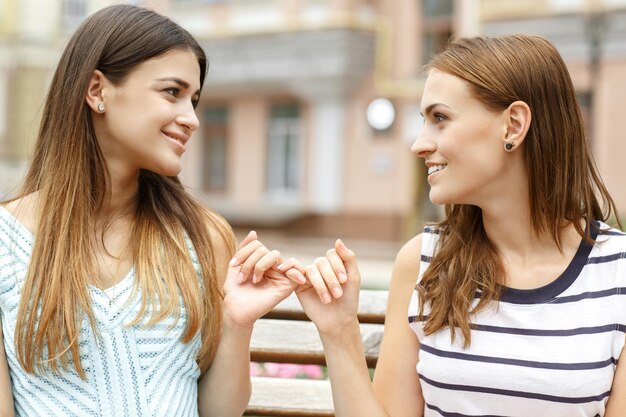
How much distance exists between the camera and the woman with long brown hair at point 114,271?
212cm

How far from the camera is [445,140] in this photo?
2105 millimetres

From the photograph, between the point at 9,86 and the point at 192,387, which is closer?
the point at 192,387

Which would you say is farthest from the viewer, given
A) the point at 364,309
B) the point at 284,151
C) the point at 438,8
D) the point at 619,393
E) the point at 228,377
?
the point at 284,151

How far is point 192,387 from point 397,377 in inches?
19.6

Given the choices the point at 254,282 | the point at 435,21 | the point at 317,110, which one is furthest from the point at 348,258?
the point at 317,110

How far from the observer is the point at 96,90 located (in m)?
2.18

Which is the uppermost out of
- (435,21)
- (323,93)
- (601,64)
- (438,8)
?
(438,8)

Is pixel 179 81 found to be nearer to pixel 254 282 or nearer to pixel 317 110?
pixel 254 282

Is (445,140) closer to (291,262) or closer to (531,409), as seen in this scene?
(291,262)

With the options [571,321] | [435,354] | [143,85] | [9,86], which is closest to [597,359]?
[571,321]

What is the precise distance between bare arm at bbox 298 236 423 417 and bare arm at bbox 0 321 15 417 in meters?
0.70

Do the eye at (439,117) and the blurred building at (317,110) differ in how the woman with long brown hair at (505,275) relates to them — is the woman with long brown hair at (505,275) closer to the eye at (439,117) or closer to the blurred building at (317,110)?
the eye at (439,117)

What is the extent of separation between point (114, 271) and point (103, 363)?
0.23 metres

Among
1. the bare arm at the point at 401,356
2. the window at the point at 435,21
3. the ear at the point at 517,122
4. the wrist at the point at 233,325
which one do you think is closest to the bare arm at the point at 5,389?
the wrist at the point at 233,325
